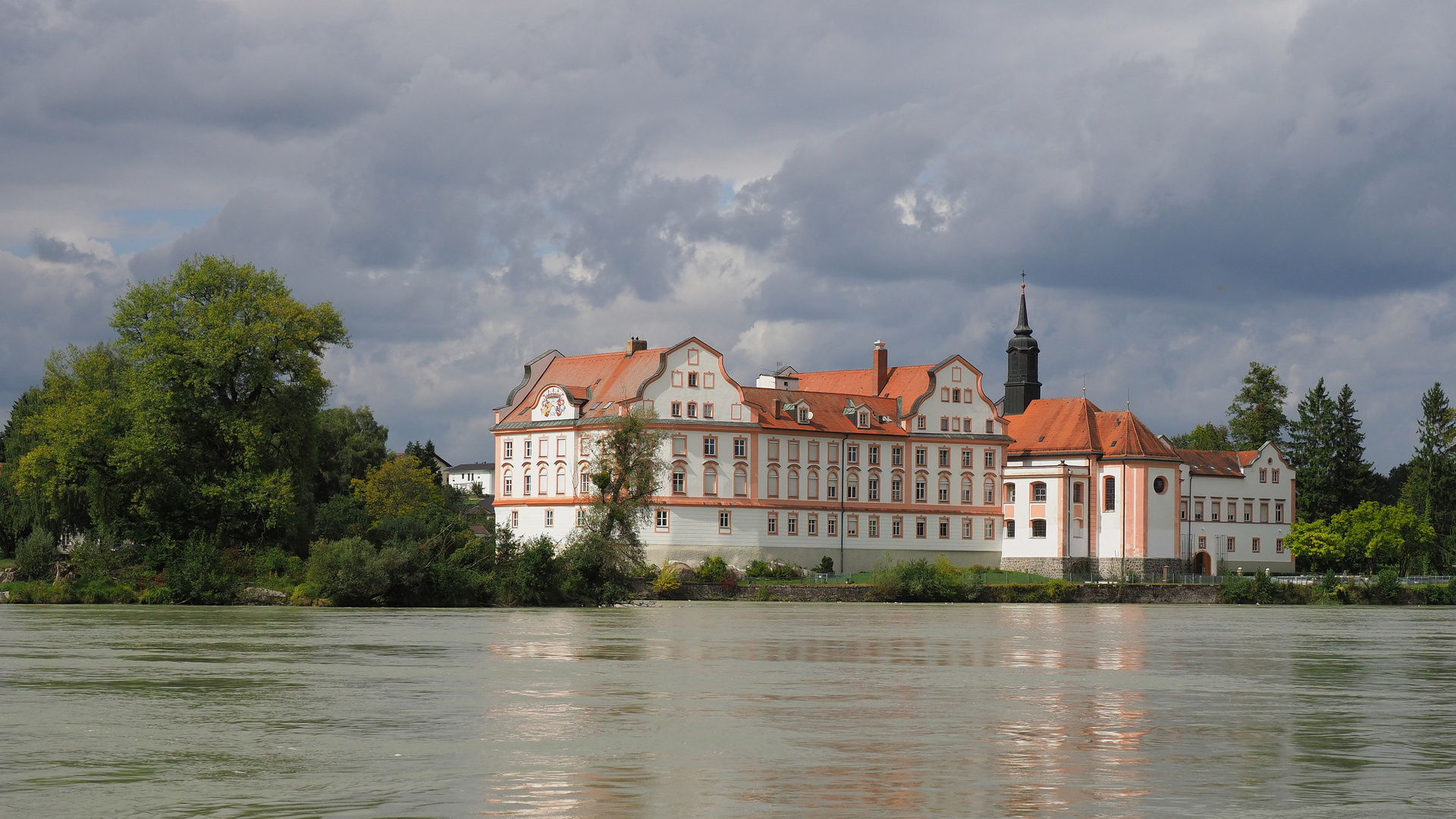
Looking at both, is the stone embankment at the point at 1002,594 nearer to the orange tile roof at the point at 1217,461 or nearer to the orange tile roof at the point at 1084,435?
the orange tile roof at the point at 1084,435

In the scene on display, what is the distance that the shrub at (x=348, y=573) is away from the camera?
2234 inches

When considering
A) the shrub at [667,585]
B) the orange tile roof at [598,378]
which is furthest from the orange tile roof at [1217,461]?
the shrub at [667,585]

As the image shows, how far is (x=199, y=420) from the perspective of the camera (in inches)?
2542

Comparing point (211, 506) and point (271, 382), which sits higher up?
point (271, 382)

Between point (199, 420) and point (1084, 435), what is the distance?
60470mm

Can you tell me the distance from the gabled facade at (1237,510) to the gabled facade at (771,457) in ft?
49.0

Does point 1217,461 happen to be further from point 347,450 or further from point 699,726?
point 699,726

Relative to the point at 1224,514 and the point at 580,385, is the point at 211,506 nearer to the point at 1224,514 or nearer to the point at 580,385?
the point at 580,385

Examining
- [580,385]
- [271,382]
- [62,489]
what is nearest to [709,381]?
[580,385]

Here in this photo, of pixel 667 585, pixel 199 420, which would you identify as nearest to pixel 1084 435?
pixel 667 585

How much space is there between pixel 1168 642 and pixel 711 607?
27313 millimetres

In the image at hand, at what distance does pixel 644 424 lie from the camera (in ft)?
274

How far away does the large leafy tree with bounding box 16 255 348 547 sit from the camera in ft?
205

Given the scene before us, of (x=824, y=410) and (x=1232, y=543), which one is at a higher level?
(x=824, y=410)
